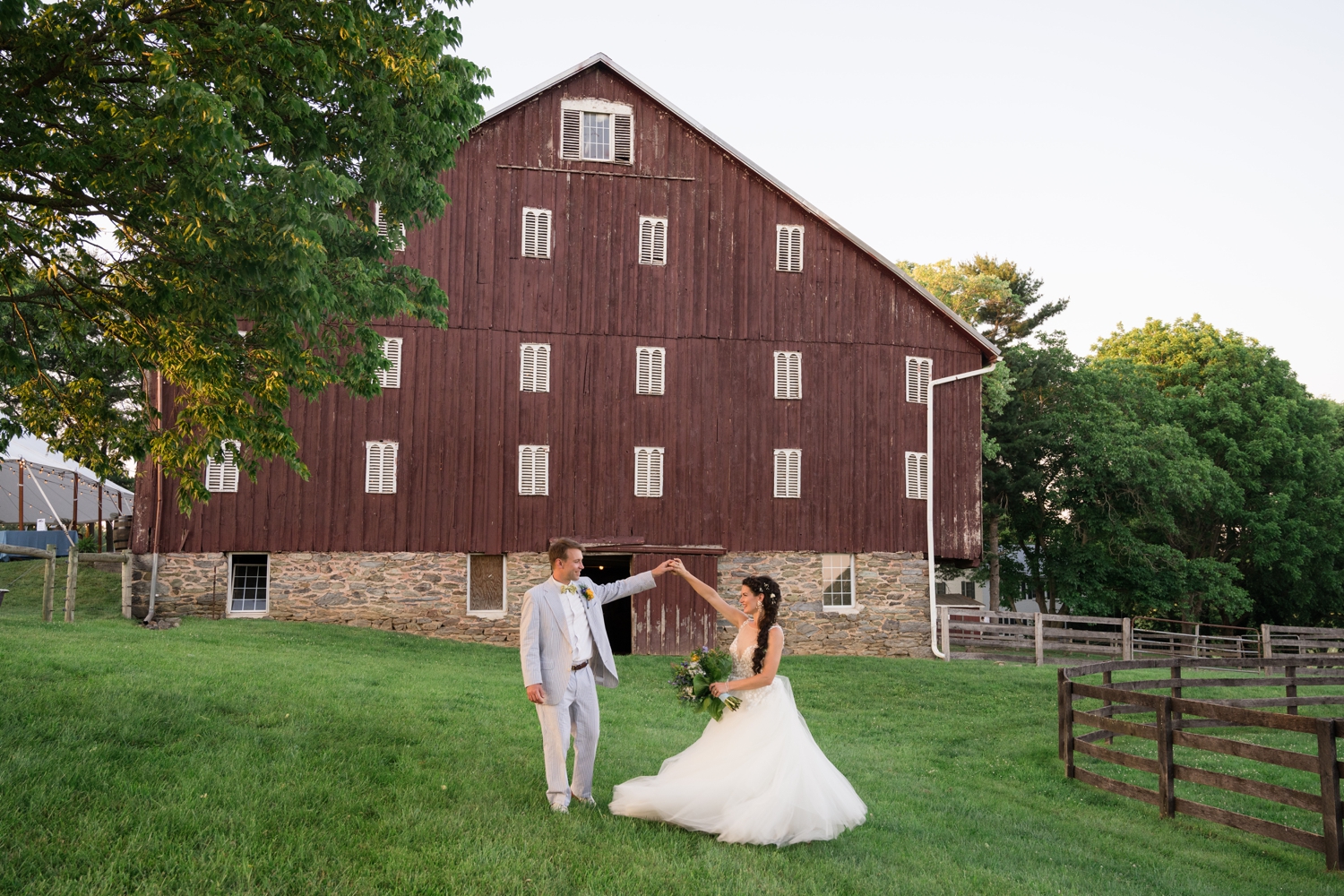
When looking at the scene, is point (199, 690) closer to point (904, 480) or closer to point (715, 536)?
point (715, 536)

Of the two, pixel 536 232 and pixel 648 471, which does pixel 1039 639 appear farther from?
pixel 536 232

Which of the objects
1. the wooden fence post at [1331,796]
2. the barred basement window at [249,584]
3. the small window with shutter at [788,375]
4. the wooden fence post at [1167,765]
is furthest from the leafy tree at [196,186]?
the small window with shutter at [788,375]

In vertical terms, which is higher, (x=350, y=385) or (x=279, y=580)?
(x=350, y=385)

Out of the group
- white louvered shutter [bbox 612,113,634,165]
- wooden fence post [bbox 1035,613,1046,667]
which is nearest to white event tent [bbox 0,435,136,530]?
white louvered shutter [bbox 612,113,634,165]

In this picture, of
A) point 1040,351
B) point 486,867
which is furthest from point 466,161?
point 1040,351

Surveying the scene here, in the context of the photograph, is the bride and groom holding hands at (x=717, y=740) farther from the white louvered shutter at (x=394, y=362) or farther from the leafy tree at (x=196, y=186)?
the white louvered shutter at (x=394, y=362)

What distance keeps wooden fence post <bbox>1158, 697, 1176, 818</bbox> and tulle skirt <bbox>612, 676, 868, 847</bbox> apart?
143 inches

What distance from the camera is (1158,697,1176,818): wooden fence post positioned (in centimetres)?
909

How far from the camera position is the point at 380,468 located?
21922mm

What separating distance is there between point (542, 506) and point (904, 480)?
27.7 ft

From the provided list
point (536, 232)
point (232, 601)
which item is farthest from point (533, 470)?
point (232, 601)

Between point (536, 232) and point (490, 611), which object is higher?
point (536, 232)

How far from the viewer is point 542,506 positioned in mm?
22406

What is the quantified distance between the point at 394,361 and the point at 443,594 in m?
5.07
